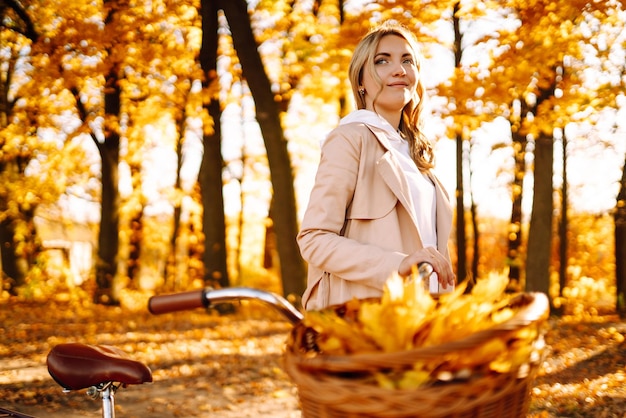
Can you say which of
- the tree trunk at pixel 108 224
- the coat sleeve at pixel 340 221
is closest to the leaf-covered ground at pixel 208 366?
the tree trunk at pixel 108 224

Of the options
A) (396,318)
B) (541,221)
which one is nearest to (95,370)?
(396,318)

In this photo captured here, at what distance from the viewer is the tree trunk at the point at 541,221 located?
9.16 metres

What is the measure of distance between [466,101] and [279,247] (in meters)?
3.29

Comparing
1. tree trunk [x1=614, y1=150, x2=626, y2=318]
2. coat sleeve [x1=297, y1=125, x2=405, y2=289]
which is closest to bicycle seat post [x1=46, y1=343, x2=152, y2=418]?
coat sleeve [x1=297, y1=125, x2=405, y2=289]

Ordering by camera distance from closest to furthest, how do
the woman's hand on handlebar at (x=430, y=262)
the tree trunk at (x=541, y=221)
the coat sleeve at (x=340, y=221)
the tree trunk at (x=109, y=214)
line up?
the woman's hand on handlebar at (x=430, y=262) < the coat sleeve at (x=340, y=221) < the tree trunk at (x=541, y=221) < the tree trunk at (x=109, y=214)

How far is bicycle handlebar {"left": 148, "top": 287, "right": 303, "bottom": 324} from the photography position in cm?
172

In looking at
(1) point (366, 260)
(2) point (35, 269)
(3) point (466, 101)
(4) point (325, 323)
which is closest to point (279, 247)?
(3) point (466, 101)

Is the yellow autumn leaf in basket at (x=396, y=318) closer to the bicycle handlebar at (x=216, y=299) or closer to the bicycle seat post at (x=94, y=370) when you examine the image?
the bicycle handlebar at (x=216, y=299)

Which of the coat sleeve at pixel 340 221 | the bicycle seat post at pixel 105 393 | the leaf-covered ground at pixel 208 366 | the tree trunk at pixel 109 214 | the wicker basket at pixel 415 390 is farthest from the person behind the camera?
the tree trunk at pixel 109 214

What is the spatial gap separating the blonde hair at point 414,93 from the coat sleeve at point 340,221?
1.04ft

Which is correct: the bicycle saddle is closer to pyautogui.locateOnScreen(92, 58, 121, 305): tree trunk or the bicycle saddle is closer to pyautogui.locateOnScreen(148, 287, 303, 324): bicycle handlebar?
pyautogui.locateOnScreen(148, 287, 303, 324): bicycle handlebar

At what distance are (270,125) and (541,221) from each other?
14.7ft

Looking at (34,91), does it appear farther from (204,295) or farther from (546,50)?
(204,295)

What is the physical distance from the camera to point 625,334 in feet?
28.4
